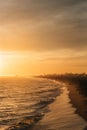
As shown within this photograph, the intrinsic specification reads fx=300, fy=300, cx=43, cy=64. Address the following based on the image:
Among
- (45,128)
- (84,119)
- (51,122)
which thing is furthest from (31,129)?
(84,119)

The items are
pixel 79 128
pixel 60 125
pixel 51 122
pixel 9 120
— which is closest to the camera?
pixel 79 128

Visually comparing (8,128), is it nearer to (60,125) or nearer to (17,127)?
(17,127)

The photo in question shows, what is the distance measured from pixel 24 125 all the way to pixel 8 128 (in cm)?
152

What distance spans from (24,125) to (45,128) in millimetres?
2661

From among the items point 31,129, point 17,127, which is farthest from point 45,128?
point 17,127

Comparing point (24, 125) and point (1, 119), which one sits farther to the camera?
point (1, 119)

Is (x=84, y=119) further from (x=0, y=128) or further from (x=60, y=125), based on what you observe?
(x=0, y=128)

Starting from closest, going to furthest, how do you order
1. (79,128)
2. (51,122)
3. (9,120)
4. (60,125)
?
(79,128) → (60,125) → (51,122) → (9,120)

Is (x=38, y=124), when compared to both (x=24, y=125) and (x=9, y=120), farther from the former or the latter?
(x=9, y=120)

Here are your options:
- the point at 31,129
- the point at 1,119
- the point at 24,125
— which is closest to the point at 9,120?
the point at 1,119

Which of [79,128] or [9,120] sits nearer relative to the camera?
[79,128]

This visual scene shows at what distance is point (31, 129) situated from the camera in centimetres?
2156

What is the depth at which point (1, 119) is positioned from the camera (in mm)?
27281

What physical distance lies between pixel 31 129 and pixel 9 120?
5509mm
